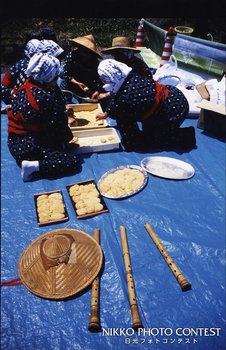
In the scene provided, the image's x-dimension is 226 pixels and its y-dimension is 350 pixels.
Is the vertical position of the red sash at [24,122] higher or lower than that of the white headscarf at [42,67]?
lower

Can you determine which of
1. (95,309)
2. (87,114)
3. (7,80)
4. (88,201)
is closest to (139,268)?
(95,309)

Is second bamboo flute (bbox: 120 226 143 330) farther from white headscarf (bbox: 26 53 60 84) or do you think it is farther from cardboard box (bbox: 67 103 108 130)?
cardboard box (bbox: 67 103 108 130)

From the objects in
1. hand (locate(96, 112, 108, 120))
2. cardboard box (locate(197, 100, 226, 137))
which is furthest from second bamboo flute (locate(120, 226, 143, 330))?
cardboard box (locate(197, 100, 226, 137))

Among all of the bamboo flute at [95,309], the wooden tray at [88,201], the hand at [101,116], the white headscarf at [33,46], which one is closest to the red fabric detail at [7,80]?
the white headscarf at [33,46]

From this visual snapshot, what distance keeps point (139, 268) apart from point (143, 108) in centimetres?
252

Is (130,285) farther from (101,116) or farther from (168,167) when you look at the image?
(101,116)

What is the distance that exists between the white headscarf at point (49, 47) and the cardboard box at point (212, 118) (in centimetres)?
276

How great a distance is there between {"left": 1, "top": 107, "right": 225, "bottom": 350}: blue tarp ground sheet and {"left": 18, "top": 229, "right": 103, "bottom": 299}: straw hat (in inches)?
4.2

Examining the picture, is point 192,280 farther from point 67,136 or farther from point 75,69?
point 75,69

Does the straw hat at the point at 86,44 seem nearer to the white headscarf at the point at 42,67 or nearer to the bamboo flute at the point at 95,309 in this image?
the white headscarf at the point at 42,67

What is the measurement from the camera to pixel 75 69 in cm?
602

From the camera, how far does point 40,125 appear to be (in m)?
4.07

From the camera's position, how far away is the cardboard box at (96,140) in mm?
4699

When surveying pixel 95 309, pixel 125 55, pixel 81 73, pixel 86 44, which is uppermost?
pixel 86 44
